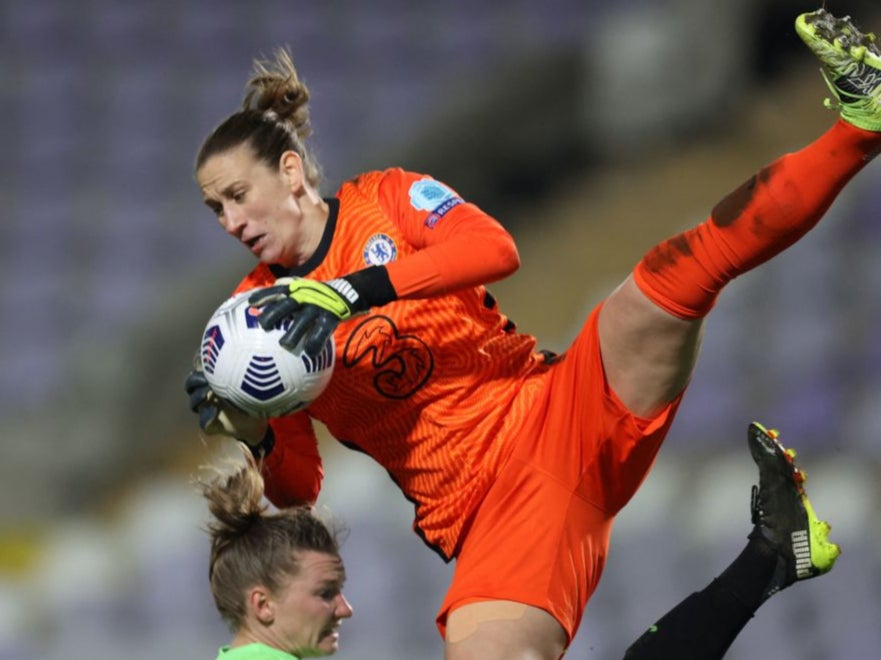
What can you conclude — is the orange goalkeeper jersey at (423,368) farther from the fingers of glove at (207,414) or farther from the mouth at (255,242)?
the fingers of glove at (207,414)

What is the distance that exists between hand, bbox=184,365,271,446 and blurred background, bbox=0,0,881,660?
6.86 ft

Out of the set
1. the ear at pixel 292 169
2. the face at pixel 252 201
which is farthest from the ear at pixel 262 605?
the ear at pixel 292 169

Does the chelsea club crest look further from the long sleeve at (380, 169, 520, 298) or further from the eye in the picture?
the eye

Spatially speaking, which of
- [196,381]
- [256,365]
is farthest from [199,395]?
[256,365]

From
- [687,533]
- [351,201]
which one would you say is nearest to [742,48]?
[687,533]

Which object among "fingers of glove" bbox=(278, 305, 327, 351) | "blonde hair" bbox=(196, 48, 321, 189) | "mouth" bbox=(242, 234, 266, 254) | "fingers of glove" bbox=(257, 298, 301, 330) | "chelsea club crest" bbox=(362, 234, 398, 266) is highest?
"blonde hair" bbox=(196, 48, 321, 189)

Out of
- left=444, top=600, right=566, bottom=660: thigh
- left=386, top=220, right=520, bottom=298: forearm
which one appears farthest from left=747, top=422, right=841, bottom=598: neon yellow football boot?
left=386, top=220, right=520, bottom=298: forearm

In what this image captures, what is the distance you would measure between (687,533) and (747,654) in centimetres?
51

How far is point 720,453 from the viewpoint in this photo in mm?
5531

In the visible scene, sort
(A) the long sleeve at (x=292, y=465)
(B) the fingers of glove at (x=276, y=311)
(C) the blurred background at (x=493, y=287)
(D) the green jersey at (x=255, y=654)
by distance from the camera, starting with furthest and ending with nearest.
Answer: (C) the blurred background at (x=493, y=287) < (A) the long sleeve at (x=292, y=465) < (B) the fingers of glove at (x=276, y=311) < (D) the green jersey at (x=255, y=654)

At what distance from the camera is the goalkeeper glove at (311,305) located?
264 centimetres

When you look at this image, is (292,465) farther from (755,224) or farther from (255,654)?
(755,224)

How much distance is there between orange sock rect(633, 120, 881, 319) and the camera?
2.55m

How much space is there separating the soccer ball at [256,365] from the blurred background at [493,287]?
2388mm
